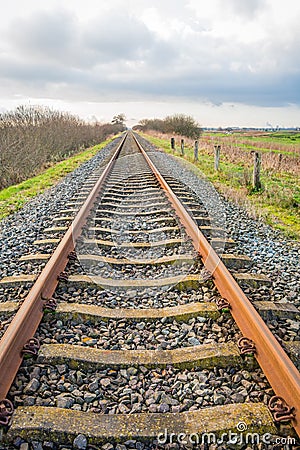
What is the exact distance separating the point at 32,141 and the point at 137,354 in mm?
14057

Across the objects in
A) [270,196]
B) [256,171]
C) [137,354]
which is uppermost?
[256,171]

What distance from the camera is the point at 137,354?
8.78 feet

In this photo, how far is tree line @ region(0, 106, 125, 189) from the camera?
12.8 metres

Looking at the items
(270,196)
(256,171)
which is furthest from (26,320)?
(256,171)

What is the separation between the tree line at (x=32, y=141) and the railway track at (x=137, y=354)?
9.19 m

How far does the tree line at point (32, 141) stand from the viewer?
42.0 feet

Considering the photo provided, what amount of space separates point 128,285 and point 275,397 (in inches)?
70.0

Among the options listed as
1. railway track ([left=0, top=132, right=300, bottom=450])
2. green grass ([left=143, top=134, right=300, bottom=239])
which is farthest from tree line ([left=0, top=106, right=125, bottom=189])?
railway track ([left=0, top=132, right=300, bottom=450])

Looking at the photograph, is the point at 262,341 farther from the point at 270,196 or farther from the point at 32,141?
the point at 32,141

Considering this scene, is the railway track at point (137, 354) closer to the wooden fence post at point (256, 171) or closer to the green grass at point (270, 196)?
the green grass at point (270, 196)

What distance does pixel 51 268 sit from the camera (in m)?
3.59

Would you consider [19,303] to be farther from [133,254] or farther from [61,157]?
[61,157]

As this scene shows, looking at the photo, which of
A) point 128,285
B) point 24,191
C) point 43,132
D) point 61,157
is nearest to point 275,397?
point 128,285

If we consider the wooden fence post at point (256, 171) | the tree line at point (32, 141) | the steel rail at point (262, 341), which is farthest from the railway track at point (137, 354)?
the tree line at point (32, 141)
